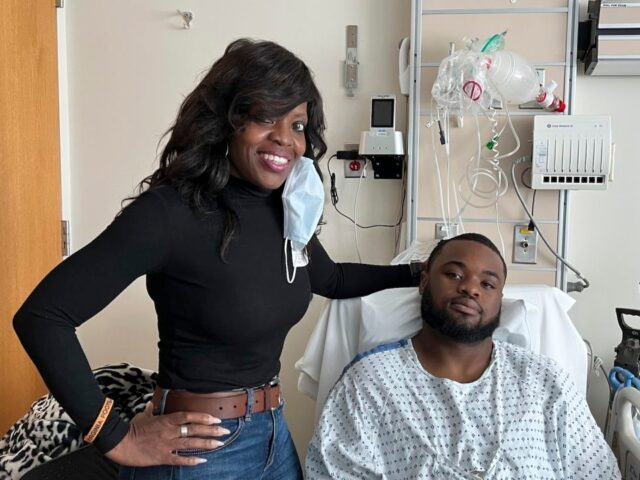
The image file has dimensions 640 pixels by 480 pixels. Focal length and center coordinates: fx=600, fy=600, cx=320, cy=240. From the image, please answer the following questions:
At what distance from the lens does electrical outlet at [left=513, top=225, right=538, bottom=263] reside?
2186 mm

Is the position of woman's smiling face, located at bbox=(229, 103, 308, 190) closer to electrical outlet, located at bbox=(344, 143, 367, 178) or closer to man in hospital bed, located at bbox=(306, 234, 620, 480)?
man in hospital bed, located at bbox=(306, 234, 620, 480)

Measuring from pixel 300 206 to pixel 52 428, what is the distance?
1.05 meters

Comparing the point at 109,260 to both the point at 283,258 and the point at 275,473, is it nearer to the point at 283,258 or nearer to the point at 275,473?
the point at 283,258

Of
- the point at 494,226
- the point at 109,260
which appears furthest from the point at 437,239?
the point at 109,260

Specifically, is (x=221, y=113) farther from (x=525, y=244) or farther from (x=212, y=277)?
(x=525, y=244)

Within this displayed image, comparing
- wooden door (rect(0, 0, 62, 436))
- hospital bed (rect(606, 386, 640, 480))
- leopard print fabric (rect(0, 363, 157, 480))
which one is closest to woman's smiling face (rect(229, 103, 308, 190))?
leopard print fabric (rect(0, 363, 157, 480))

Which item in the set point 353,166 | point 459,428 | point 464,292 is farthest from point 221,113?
point 353,166

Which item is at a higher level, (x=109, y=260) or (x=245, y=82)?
(x=245, y=82)

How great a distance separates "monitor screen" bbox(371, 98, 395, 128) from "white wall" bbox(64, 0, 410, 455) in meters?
0.10

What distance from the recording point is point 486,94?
6.59 ft

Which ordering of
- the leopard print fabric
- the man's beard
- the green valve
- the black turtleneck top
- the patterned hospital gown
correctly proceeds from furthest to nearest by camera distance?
the green valve, the leopard print fabric, the man's beard, the patterned hospital gown, the black turtleneck top

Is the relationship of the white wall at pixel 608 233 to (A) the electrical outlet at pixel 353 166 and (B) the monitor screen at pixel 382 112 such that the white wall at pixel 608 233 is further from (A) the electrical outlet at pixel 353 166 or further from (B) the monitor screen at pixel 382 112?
(A) the electrical outlet at pixel 353 166

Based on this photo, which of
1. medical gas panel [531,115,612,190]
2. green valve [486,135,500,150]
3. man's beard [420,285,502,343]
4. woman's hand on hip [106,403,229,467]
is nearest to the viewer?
woman's hand on hip [106,403,229,467]

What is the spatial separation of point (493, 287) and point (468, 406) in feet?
1.10
